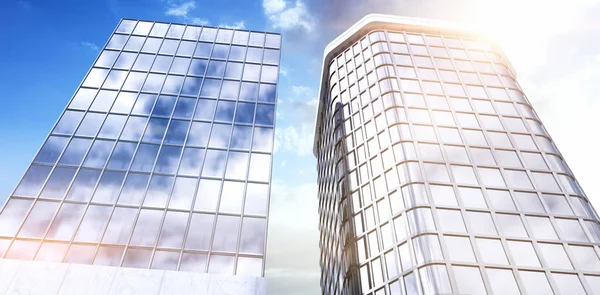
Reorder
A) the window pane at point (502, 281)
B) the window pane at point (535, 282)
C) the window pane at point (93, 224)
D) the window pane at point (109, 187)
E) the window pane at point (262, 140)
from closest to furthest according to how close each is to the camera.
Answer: the window pane at point (502, 281) → the window pane at point (535, 282) → the window pane at point (93, 224) → the window pane at point (109, 187) → the window pane at point (262, 140)

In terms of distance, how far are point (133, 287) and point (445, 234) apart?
68.0ft

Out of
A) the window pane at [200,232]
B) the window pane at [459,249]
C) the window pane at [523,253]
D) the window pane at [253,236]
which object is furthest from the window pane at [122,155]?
the window pane at [523,253]

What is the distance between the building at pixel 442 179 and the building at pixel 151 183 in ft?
31.7

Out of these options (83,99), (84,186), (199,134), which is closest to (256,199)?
(199,134)

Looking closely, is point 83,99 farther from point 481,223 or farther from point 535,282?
point 535,282

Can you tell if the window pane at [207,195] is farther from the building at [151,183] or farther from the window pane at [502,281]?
the window pane at [502,281]

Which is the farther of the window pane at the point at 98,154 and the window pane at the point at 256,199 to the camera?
the window pane at the point at 98,154

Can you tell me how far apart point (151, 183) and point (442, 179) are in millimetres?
23137

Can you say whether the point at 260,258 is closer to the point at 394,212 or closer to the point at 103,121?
the point at 394,212

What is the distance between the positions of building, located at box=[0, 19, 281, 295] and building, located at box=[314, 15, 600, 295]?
31.7ft

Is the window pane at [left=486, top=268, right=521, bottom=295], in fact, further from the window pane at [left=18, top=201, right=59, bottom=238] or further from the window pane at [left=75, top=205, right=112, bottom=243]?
the window pane at [left=18, top=201, right=59, bottom=238]

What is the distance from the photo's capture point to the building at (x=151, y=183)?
22.0m

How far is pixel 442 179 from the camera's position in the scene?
98.8 ft

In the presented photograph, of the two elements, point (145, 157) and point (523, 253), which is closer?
point (523, 253)
